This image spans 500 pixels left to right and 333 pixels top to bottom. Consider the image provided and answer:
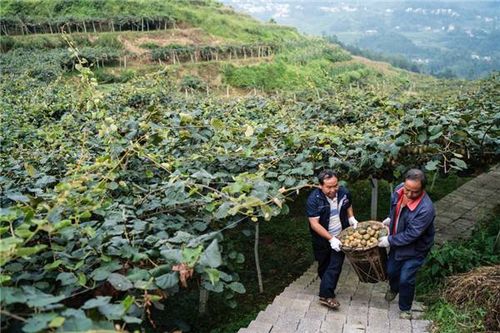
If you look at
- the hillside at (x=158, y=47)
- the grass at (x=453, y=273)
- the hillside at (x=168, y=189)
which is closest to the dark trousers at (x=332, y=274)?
the hillside at (x=168, y=189)

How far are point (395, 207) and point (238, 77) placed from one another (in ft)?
133

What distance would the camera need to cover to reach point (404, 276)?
15.8 feet

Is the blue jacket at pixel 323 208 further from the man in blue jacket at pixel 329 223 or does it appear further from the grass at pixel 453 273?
the grass at pixel 453 273

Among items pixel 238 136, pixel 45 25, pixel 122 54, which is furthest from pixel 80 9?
pixel 238 136

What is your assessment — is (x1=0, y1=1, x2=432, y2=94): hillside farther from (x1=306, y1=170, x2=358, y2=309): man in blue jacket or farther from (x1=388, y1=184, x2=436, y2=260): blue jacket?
(x1=388, y1=184, x2=436, y2=260): blue jacket

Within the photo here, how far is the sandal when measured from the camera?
16.9ft

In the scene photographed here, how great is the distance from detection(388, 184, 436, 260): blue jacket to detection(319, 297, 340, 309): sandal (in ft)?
2.81

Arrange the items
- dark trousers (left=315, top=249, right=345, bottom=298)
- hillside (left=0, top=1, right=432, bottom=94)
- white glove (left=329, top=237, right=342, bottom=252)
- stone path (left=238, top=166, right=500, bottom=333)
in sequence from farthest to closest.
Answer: hillside (left=0, top=1, right=432, bottom=94), dark trousers (left=315, top=249, right=345, bottom=298), white glove (left=329, top=237, right=342, bottom=252), stone path (left=238, top=166, right=500, bottom=333)

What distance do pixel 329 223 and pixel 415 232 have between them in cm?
97

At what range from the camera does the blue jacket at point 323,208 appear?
507cm

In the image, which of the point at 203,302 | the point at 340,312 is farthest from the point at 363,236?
the point at 203,302

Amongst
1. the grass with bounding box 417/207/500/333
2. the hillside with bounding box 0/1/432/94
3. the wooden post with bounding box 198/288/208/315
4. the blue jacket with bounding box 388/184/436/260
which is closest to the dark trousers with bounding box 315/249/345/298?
the blue jacket with bounding box 388/184/436/260

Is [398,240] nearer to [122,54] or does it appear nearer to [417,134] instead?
[417,134]

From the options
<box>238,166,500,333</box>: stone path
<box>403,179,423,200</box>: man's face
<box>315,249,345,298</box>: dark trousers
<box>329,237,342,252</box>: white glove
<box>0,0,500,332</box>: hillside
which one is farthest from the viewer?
<box>315,249,345,298</box>: dark trousers
